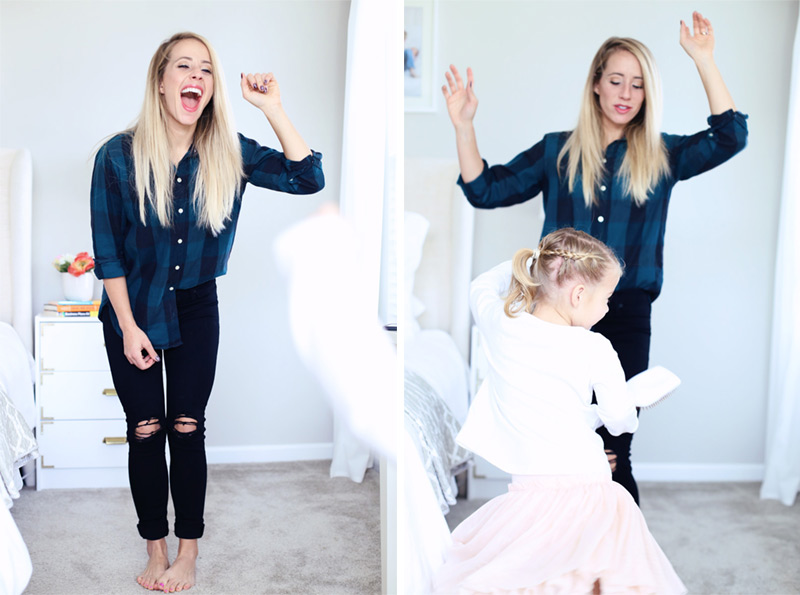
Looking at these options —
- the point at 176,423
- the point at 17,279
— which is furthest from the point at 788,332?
the point at 17,279

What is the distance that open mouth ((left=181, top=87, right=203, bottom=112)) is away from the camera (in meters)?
2.06

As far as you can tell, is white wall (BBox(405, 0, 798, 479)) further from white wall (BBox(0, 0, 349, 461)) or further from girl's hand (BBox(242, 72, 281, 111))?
girl's hand (BBox(242, 72, 281, 111))

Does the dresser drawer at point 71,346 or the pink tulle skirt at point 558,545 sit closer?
the pink tulle skirt at point 558,545

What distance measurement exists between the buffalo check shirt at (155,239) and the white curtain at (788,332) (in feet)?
5.36

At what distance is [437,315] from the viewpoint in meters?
2.96

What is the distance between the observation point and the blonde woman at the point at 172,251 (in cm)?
196

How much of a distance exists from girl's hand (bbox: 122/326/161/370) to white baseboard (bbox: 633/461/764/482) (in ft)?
6.08

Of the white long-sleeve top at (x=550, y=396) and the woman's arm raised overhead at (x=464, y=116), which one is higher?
the woman's arm raised overhead at (x=464, y=116)

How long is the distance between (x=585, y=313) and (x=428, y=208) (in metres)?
1.44

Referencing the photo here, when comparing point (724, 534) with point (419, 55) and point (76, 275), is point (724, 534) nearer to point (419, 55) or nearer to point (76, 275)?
point (419, 55)

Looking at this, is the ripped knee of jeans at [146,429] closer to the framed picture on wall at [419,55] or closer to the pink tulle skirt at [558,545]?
the pink tulle skirt at [558,545]

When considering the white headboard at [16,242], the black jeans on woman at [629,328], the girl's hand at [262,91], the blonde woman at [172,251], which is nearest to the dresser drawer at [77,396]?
the white headboard at [16,242]

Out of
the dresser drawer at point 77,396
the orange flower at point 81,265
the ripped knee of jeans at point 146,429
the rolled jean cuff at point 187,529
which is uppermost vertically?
the orange flower at point 81,265

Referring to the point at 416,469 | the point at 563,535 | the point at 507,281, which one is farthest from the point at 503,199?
the point at 563,535
